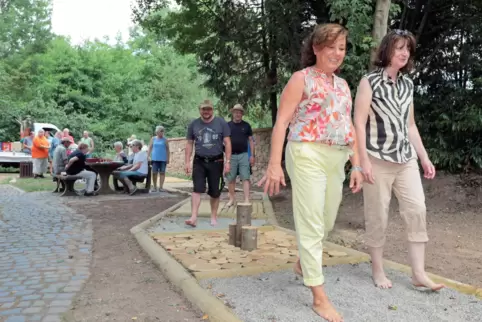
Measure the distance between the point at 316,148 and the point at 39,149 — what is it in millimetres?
15040

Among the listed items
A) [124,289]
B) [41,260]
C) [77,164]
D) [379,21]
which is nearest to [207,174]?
[41,260]

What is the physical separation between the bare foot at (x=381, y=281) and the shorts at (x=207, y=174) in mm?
3307

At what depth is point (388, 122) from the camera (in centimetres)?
346

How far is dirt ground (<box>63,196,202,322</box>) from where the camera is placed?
330 centimetres

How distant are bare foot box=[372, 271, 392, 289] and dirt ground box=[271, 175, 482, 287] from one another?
36.5 inches

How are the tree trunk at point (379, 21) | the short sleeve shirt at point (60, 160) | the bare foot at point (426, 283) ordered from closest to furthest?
the bare foot at point (426, 283) → the tree trunk at point (379, 21) → the short sleeve shirt at point (60, 160)

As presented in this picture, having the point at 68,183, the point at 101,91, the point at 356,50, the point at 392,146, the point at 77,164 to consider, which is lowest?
the point at 68,183

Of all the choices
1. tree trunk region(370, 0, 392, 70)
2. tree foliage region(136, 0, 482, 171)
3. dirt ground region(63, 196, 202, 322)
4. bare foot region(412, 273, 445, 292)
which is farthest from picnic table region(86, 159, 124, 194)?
bare foot region(412, 273, 445, 292)

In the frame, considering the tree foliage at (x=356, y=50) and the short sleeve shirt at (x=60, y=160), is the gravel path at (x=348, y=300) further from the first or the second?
the short sleeve shirt at (x=60, y=160)

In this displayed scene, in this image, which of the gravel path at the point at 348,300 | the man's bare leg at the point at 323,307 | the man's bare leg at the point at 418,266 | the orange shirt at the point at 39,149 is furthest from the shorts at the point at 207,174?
the orange shirt at the point at 39,149

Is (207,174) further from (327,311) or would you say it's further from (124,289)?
(327,311)

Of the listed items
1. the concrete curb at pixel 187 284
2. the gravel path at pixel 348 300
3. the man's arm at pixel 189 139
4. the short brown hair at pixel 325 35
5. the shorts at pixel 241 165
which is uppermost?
the short brown hair at pixel 325 35

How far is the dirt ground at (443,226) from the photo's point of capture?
15.1 feet

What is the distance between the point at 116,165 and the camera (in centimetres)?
1140
